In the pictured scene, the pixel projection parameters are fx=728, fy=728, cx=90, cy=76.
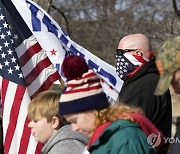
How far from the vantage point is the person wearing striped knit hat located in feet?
12.5

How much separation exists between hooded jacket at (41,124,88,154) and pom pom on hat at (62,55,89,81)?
0.85m

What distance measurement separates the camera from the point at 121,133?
3.80m

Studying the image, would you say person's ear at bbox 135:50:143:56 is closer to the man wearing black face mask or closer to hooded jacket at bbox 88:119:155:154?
the man wearing black face mask

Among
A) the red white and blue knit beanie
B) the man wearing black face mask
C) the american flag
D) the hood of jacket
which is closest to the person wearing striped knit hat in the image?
the red white and blue knit beanie

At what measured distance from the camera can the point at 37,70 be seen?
6.48m

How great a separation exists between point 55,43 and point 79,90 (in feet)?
8.20

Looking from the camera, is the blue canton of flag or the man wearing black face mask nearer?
the man wearing black face mask

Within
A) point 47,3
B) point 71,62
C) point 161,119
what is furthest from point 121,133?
point 47,3

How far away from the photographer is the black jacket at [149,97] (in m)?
5.07

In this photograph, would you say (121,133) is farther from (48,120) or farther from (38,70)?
(38,70)

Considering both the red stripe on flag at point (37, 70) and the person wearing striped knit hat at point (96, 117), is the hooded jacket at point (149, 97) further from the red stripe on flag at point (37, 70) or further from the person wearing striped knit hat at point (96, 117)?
the red stripe on flag at point (37, 70)

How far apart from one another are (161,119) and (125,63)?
0.71 m

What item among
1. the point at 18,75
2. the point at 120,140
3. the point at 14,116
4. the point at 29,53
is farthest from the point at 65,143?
the point at 29,53

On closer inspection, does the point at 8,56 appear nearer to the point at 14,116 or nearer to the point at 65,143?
the point at 14,116
